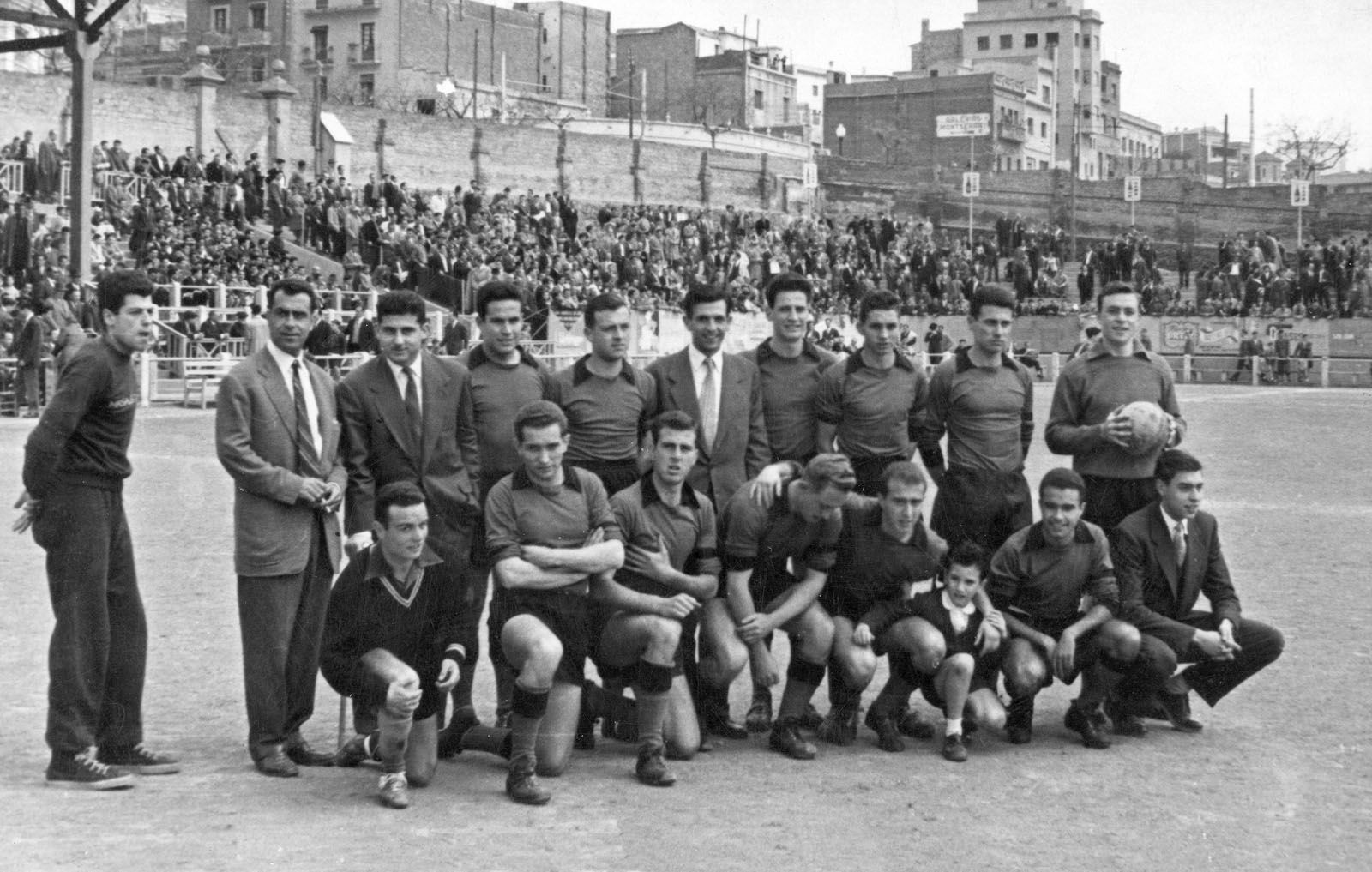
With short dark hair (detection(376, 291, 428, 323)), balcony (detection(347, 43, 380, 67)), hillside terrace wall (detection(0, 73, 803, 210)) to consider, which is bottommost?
short dark hair (detection(376, 291, 428, 323))

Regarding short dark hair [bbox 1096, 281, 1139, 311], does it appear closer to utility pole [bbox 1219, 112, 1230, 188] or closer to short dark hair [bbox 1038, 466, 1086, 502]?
short dark hair [bbox 1038, 466, 1086, 502]

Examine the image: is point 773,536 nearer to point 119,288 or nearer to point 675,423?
point 675,423

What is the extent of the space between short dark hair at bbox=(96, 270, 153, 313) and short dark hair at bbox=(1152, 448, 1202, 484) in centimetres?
431

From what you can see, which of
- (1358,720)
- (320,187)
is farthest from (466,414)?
(320,187)

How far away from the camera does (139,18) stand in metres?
85.9

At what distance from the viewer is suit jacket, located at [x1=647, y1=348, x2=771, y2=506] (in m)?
7.67

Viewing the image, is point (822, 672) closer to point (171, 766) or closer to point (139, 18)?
point (171, 766)

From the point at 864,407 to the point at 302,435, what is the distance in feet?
8.41

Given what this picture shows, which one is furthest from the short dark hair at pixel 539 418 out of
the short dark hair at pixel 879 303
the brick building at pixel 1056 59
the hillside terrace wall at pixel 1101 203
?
the brick building at pixel 1056 59

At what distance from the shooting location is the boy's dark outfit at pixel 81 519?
6.22 m

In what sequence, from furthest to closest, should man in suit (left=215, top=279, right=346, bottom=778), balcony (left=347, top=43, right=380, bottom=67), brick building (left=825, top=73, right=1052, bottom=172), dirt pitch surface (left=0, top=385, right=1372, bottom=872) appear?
1. brick building (left=825, top=73, right=1052, bottom=172)
2. balcony (left=347, top=43, right=380, bottom=67)
3. man in suit (left=215, top=279, right=346, bottom=778)
4. dirt pitch surface (left=0, top=385, right=1372, bottom=872)

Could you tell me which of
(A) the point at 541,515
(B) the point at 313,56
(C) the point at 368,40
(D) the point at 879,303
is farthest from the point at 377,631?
(B) the point at 313,56

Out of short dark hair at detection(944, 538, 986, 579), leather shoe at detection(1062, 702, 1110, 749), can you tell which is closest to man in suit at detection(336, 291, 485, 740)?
short dark hair at detection(944, 538, 986, 579)

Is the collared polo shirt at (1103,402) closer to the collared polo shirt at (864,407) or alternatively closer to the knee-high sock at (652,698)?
the collared polo shirt at (864,407)
